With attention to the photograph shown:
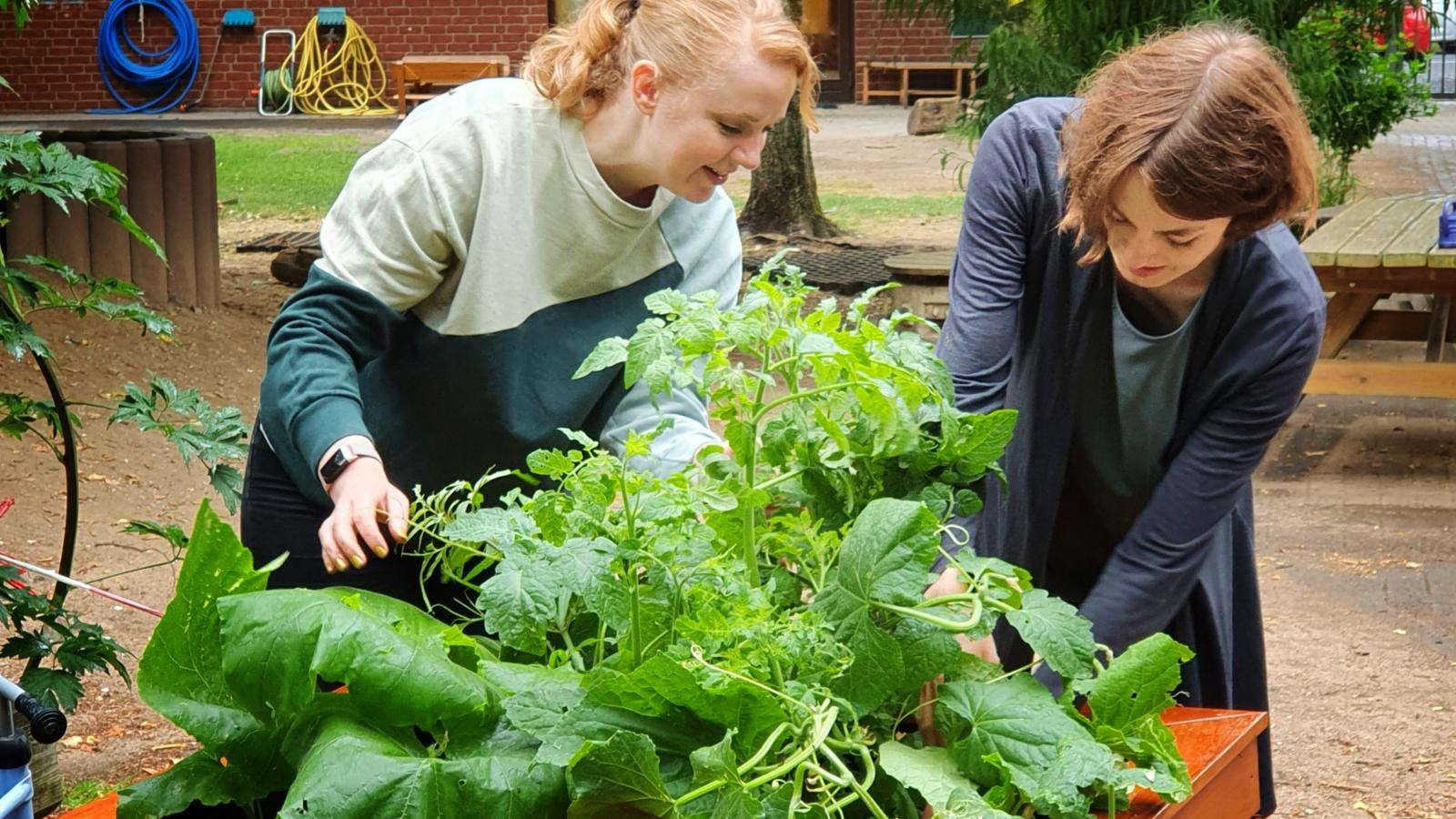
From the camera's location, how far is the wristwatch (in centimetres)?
157

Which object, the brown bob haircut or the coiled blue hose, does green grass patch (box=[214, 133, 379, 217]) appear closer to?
the coiled blue hose

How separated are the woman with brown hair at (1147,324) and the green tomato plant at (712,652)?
18.4 inches

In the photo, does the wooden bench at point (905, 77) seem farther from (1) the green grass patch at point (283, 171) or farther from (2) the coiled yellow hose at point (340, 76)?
(1) the green grass patch at point (283, 171)

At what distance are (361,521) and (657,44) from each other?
2.14ft

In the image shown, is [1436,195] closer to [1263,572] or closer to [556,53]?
[1263,572]

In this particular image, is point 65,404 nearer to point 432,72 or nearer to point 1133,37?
point 1133,37

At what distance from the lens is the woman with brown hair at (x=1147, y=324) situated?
1.61 meters

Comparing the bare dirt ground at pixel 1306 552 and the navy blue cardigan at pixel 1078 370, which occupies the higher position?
the navy blue cardigan at pixel 1078 370

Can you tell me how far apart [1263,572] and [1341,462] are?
135 centimetres

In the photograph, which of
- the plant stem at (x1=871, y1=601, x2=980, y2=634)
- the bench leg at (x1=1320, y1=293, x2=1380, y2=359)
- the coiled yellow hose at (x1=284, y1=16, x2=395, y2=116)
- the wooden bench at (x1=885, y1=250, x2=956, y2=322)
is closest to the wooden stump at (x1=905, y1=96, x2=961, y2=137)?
the coiled yellow hose at (x1=284, y1=16, x2=395, y2=116)

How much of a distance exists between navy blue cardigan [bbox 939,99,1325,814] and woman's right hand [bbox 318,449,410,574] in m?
0.59

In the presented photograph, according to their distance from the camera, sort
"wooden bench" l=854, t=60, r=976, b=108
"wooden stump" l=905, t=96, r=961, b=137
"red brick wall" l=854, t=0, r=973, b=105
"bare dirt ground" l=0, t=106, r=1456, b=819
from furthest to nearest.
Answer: "red brick wall" l=854, t=0, r=973, b=105
"wooden bench" l=854, t=60, r=976, b=108
"wooden stump" l=905, t=96, r=961, b=137
"bare dirt ground" l=0, t=106, r=1456, b=819

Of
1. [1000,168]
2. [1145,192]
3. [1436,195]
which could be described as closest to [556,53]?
[1000,168]

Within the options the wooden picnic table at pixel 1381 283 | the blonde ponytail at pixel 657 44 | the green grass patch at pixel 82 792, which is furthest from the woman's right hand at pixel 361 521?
the wooden picnic table at pixel 1381 283
